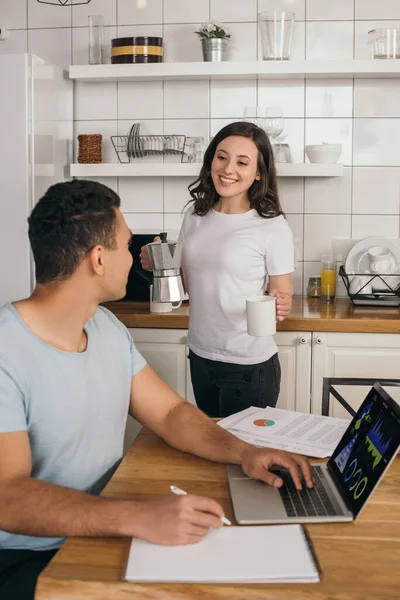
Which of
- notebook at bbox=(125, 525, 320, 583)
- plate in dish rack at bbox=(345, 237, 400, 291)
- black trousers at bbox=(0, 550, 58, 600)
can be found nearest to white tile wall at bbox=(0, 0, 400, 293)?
plate in dish rack at bbox=(345, 237, 400, 291)

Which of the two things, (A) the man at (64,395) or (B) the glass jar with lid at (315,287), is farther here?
(B) the glass jar with lid at (315,287)

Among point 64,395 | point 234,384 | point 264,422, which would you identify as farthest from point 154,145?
point 64,395

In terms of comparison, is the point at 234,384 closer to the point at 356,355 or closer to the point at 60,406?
the point at 356,355

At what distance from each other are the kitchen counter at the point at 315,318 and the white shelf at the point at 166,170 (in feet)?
1.86

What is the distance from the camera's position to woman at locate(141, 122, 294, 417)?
243cm

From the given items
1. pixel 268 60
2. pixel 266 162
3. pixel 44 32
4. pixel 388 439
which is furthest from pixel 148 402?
pixel 44 32

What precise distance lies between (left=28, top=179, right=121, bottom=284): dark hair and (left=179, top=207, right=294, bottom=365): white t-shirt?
986 millimetres

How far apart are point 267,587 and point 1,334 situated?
639 millimetres

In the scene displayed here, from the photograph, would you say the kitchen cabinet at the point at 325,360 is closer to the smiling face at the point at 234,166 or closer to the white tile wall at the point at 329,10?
the smiling face at the point at 234,166

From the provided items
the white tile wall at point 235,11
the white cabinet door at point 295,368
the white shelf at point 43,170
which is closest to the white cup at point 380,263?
the white cabinet door at point 295,368

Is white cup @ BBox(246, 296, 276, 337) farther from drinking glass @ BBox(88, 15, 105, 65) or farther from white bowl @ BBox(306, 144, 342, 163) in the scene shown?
drinking glass @ BBox(88, 15, 105, 65)

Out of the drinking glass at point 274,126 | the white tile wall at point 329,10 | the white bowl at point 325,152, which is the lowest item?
the white bowl at point 325,152

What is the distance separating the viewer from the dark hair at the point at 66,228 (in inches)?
56.7

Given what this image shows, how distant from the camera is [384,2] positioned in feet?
11.5
